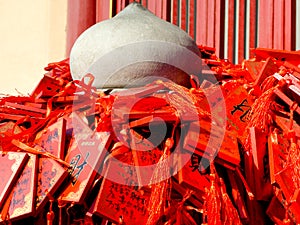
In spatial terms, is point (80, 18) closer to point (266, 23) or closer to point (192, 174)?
point (266, 23)

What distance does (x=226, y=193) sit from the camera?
1624mm

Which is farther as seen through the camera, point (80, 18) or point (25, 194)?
point (80, 18)

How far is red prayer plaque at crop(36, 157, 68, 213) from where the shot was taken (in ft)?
5.45

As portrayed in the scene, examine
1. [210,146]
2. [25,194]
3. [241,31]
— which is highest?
[241,31]

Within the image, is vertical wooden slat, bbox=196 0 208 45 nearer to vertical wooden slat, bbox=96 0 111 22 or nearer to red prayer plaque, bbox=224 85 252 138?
vertical wooden slat, bbox=96 0 111 22

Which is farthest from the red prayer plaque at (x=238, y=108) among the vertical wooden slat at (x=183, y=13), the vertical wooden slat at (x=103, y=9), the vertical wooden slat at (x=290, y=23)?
the vertical wooden slat at (x=103, y=9)

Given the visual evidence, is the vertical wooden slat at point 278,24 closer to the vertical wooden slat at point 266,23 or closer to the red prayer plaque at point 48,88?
the vertical wooden slat at point 266,23

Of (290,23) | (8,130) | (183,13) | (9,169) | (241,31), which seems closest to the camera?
(9,169)

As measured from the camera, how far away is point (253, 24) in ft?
8.14

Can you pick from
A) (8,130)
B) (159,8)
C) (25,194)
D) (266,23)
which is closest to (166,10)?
(159,8)

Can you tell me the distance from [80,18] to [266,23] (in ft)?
2.29

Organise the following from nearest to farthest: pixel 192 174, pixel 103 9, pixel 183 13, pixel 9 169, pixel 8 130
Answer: pixel 192 174
pixel 9 169
pixel 8 130
pixel 183 13
pixel 103 9

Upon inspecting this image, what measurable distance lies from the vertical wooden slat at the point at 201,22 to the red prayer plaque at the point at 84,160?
3.00 ft

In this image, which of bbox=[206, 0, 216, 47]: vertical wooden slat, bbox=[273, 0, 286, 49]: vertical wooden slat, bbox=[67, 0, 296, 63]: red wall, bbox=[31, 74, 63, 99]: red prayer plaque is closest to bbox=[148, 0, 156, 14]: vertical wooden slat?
bbox=[67, 0, 296, 63]: red wall
